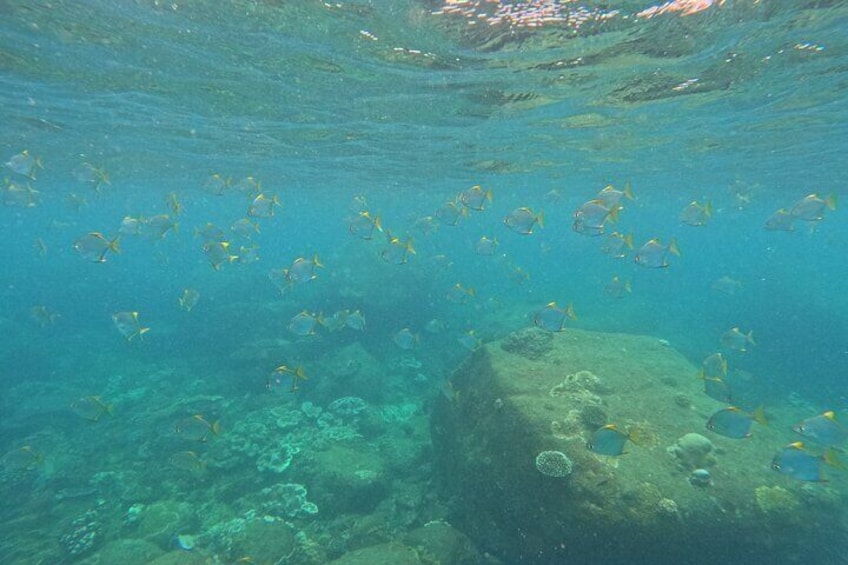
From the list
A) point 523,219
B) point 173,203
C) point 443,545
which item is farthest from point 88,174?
point 443,545

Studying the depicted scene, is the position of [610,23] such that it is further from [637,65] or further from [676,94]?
[676,94]

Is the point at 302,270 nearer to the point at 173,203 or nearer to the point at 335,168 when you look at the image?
the point at 173,203

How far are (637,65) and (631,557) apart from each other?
541 inches

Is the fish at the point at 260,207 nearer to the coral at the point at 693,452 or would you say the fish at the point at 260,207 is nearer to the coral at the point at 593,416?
the coral at the point at 593,416

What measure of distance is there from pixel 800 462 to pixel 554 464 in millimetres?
3426

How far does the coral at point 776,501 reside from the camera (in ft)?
23.7

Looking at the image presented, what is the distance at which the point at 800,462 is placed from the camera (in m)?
6.14

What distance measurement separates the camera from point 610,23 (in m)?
Result: 11.1

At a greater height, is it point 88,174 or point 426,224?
point 88,174

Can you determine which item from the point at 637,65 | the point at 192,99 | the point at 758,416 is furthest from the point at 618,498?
the point at 192,99

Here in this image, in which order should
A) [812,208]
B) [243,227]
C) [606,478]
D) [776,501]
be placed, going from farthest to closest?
1. [243,227]
2. [812,208]
3. [776,501]
4. [606,478]

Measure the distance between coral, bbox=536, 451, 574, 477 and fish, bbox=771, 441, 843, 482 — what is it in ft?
9.59

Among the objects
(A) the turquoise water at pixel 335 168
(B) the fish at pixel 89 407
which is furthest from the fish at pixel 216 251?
(B) the fish at pixel 89 407

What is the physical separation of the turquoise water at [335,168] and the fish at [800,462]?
22.2ft
